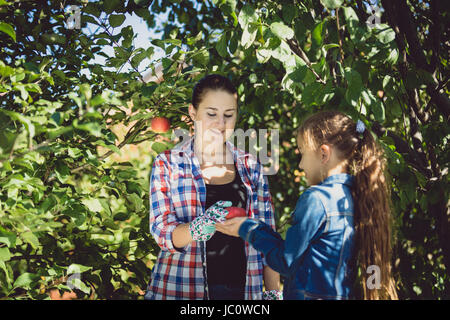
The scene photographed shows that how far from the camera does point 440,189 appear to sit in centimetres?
233

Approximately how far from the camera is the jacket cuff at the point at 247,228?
1595 millimetres

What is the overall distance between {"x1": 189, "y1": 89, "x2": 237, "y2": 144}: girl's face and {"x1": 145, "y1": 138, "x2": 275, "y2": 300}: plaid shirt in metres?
0.16

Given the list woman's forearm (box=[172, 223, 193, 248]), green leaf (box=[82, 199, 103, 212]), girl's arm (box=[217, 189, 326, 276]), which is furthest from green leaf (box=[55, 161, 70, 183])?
girl's arm (box=[217, 189, 326, 276])

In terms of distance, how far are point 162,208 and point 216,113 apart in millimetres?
521

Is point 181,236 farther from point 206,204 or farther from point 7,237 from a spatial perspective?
point 7,237

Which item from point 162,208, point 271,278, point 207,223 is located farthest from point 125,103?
point 271,278

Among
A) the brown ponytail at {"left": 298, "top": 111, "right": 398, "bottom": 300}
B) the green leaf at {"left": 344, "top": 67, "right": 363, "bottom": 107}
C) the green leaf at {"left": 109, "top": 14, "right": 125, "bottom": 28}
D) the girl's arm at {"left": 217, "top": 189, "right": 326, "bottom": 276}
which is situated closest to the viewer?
the girl's arm at {"left": 217, "top": 189, "right": 326, "bottom": 276}

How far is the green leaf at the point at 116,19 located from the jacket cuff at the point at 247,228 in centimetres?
125

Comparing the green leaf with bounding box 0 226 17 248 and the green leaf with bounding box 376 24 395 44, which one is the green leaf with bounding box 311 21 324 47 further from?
the green leaf with bounding box 0 226 17 248

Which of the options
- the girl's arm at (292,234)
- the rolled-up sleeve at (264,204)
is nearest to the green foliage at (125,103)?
the rolled-up sleeve at (264,204)

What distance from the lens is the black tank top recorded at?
6.03ft

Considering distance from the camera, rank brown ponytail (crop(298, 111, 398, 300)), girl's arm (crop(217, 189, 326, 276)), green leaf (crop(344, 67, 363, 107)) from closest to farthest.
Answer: girl's arm (crop(217, 189, 326, 276)) → brown ponytail (crop(298, 111, 398, 300)) → green leaf (crop(344, 67, 363, 107))

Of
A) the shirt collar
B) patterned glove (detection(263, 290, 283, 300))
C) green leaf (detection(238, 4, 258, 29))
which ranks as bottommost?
patterned glove (detection(263, 290, 283, 300))

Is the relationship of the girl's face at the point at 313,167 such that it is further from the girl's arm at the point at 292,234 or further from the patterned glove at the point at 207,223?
the patterned glove at the point at 207,223
